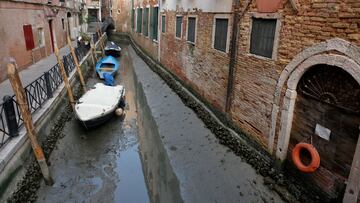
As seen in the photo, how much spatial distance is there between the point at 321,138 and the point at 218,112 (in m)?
3.89

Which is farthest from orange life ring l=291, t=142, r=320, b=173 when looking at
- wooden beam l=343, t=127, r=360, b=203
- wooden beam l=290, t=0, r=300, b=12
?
wooden beam l=290, t=0, r=300, b=12

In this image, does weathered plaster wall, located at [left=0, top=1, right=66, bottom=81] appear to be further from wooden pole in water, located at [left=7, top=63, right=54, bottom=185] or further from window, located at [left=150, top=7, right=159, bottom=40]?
window, located at [left=150, top=7, right=159, bottom=40]

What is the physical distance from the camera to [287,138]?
18.5 feet

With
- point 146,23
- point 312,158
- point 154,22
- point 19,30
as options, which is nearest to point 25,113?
point 312,158

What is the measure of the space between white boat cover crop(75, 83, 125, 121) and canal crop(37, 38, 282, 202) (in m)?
0.63

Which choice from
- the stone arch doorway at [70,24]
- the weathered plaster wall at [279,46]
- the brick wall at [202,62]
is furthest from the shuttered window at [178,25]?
the stone arch doorway at [70,24]

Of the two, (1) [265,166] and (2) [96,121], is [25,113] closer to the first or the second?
(2) [96,121]

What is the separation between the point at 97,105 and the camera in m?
9.30

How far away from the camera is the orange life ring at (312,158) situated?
15.9 feet

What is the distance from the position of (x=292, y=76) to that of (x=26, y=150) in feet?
18.2

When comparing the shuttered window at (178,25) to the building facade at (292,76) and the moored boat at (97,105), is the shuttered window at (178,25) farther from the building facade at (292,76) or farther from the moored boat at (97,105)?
the moored boat at (97,105)

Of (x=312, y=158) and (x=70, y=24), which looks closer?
(x=312, y=158)

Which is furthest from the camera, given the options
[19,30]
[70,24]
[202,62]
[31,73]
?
[70,24]

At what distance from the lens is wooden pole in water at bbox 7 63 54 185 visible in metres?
5.38
